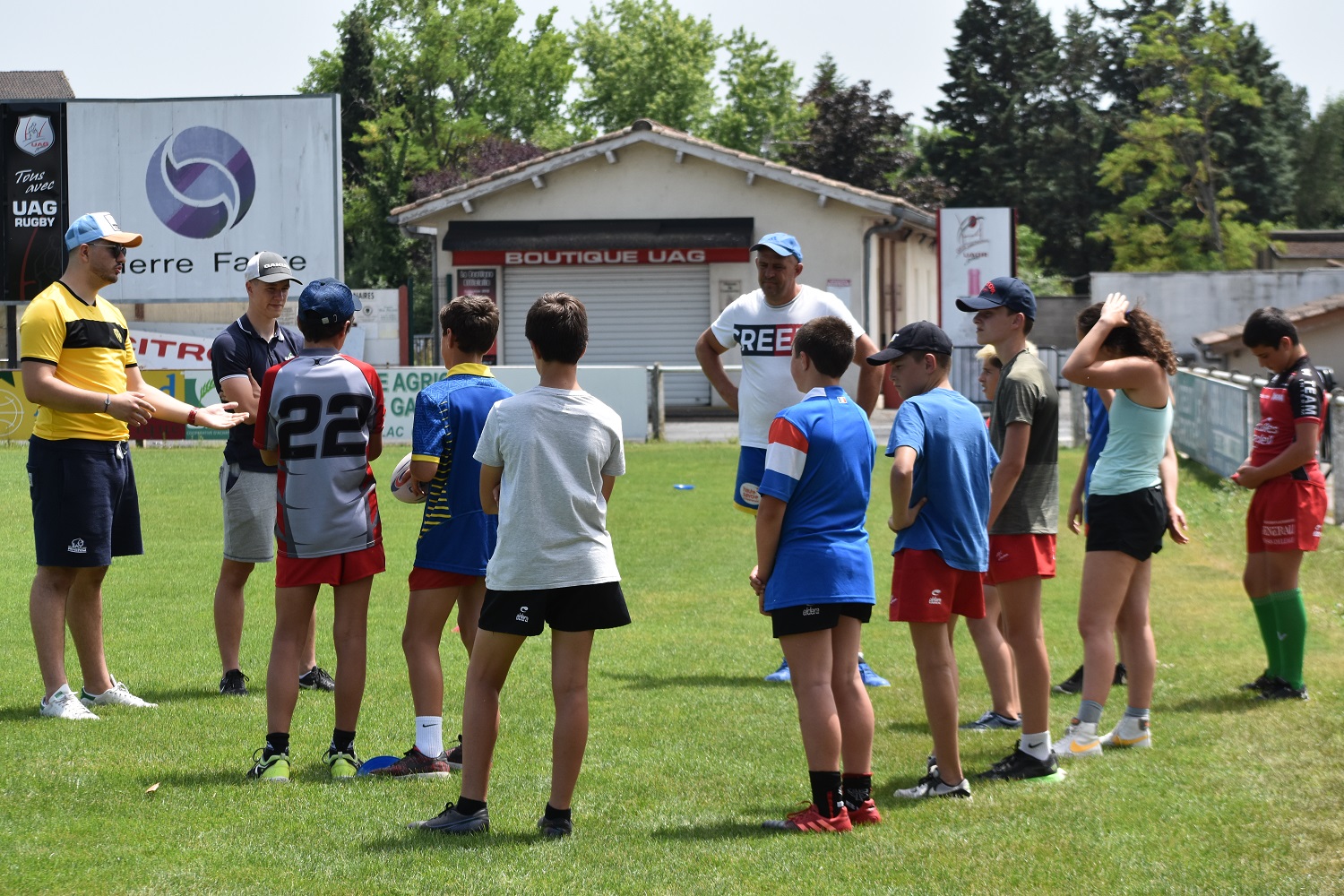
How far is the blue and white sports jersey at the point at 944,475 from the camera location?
5.34 metres

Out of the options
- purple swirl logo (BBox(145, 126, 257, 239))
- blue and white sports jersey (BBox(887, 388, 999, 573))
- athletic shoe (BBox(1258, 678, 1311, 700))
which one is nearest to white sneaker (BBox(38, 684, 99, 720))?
blue and white sports jersey (BBox(887, 388, 999, 573))

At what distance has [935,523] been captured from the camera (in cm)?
538

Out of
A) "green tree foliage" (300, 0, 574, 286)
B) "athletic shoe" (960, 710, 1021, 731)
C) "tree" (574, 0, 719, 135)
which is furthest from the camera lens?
"tree" (574, 0, 719, 135)

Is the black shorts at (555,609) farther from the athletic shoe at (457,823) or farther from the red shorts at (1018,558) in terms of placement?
the red shorts at (1018,558)

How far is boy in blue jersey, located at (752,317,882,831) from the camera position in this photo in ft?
16.2

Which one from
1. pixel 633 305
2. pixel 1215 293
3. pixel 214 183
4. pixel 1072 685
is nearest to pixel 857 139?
pixel 1215 293

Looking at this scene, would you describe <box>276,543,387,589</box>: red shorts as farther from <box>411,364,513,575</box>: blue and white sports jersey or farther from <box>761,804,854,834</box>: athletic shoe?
<box>761,804,854,834</box>: athletic shoe

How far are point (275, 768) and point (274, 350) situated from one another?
2284 millimetres

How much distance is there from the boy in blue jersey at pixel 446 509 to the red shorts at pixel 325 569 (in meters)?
0.21

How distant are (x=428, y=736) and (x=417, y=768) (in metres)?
0.13

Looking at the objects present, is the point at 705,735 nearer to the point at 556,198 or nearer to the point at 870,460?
the point at 870,460

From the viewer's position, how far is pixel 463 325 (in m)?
5.42

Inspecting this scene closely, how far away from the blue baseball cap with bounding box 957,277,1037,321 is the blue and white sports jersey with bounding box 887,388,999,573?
2.04ft

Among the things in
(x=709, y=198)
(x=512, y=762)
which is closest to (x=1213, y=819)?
(x=512, y=762)
